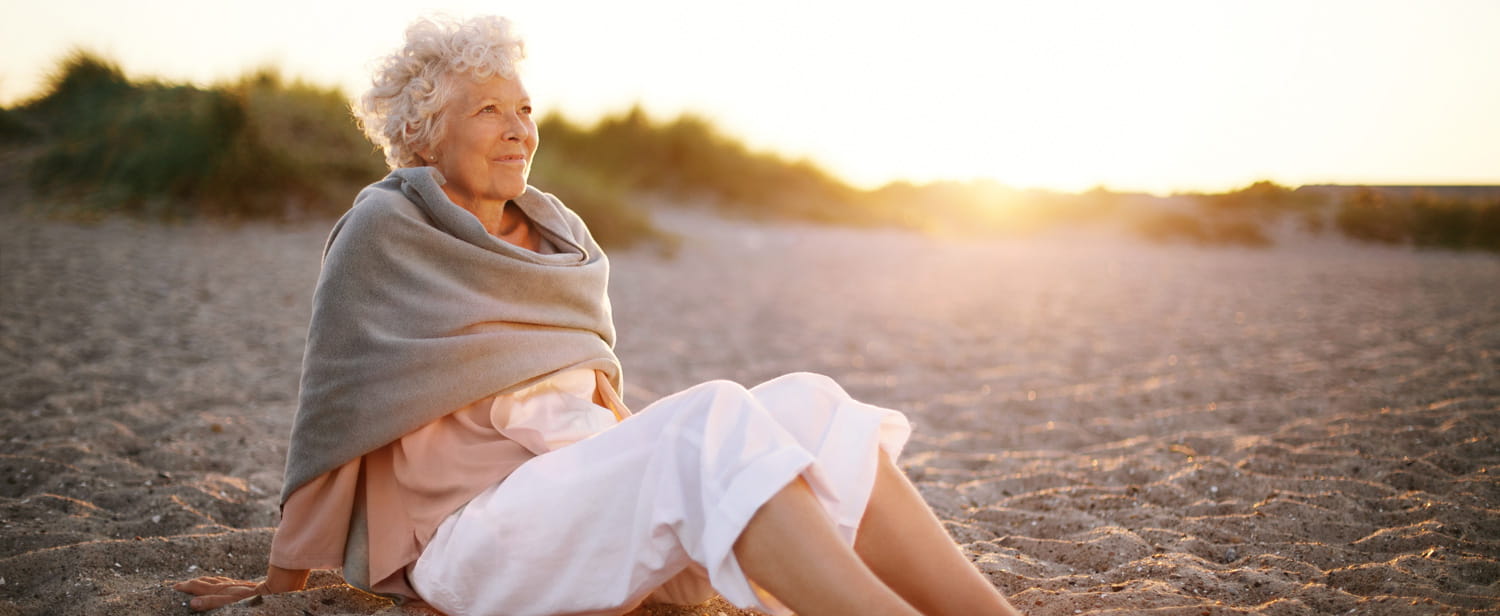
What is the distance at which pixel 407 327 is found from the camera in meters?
2.07

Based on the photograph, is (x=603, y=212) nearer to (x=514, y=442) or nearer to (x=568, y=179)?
(x=568, y=179)

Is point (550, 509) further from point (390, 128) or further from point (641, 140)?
point (641, 140)

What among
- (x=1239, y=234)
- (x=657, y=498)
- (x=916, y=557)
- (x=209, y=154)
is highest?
(x=209, y=154)

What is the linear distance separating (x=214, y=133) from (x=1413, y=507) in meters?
10.9

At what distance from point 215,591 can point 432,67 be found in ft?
4.52

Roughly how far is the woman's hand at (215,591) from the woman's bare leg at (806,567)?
4.34 feet

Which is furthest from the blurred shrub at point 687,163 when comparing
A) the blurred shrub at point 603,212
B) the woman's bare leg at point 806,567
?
the woman's bare leg at point 806,567

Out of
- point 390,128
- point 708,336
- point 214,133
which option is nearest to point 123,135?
point 214,133

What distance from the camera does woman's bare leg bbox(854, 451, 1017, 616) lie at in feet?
6.06

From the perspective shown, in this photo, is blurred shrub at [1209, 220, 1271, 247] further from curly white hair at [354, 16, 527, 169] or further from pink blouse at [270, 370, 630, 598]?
pink blouse at [270, 370, 630, 598]

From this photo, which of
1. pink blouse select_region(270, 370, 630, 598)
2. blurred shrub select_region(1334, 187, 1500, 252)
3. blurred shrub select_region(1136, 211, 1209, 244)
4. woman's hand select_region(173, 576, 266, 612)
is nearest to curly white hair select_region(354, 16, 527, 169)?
pink blouse select_region(270, 370, 630, 598)

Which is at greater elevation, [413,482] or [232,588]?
[413,482]

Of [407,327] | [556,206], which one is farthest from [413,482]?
[556,206]

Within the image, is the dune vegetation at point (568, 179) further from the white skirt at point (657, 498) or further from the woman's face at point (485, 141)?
the white skirt at point (657, 498)
